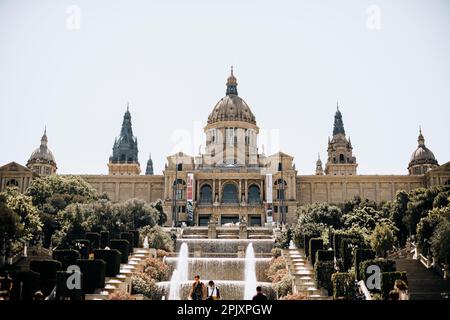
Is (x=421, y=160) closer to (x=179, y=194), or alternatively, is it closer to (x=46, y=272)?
(x=179, y=194)

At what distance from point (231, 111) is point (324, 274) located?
70.8 meters

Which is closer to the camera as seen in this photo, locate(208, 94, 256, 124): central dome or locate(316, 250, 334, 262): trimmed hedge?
locate(316, 250, 334, 262): trimmed hedge

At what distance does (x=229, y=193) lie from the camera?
81.6 metres

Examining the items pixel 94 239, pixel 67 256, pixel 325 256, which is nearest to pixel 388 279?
pixel 325 256

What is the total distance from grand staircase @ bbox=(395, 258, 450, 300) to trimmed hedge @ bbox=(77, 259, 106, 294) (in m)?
13.4

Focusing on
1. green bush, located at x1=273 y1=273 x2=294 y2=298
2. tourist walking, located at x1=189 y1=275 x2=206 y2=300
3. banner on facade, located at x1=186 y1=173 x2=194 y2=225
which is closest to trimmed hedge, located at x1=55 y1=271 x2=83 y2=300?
tourist walking, located at x1=189 y1=275 x2=206 y2=300

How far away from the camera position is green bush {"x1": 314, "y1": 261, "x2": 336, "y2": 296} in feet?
88.6

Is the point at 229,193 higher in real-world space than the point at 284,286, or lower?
higher

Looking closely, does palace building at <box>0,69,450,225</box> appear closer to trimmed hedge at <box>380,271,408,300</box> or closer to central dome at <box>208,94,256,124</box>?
central dome at <box>208,94,256,124</box>

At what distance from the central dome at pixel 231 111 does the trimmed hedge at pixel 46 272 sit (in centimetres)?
7221

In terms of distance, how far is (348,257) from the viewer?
3036 cm

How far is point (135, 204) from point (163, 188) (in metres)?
31.6
